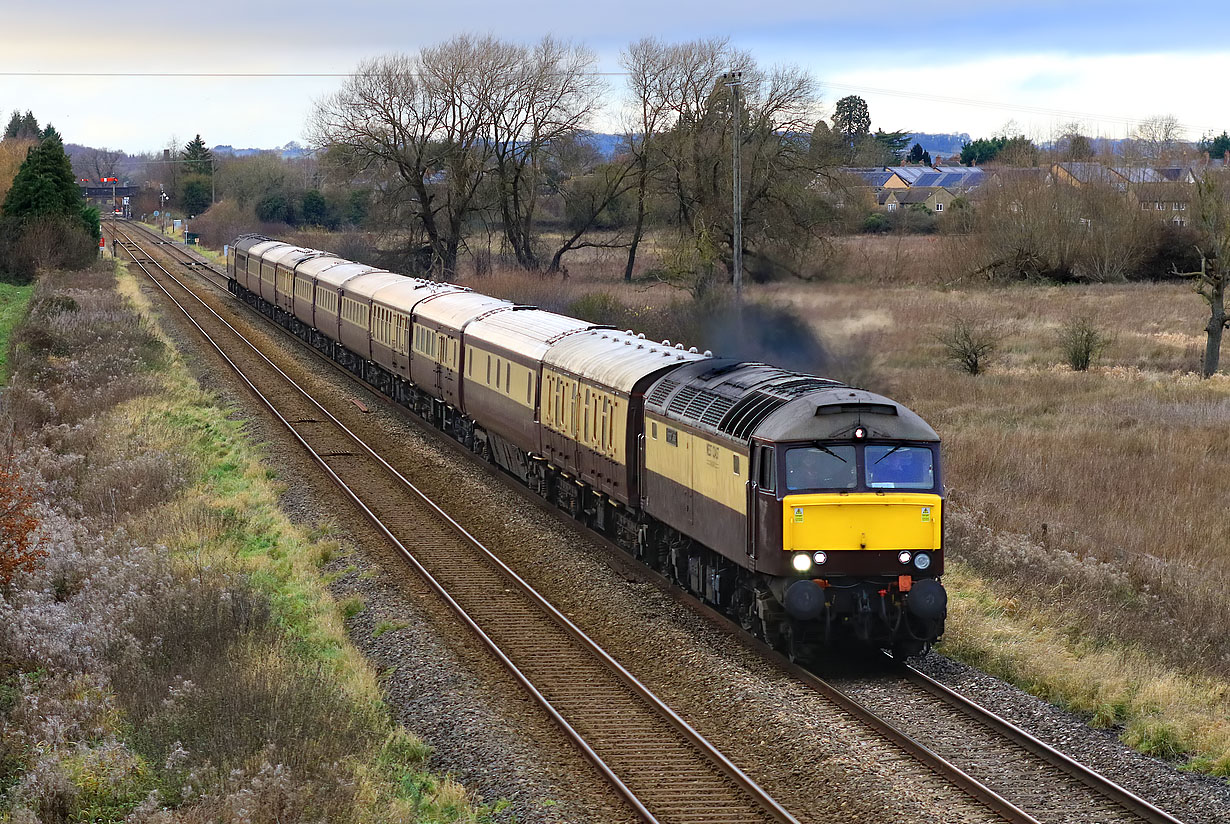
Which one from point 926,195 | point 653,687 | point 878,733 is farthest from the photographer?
point 926,195

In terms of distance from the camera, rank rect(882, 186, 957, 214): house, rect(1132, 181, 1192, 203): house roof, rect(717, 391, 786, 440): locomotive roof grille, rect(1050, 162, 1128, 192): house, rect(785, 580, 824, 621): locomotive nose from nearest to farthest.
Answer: rect(785, 580, 824, 621): locomotive nose
rect(717, 391, 786, 440): locomotive roof grille
rect(1132, 181, 1192, 203): house roof
rect(1050, 162, 1128, 192): house
rect(882, 186, 957, 214): house

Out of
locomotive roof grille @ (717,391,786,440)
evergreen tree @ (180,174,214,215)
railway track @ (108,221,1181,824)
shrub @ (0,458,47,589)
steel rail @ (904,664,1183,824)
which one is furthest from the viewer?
evergreen tree @ (180,174,214,215)

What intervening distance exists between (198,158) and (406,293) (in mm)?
129101

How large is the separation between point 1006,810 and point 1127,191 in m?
63.4

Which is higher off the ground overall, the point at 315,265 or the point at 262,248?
the point at 262,248

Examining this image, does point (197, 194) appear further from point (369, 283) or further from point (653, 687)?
point (653, 687)

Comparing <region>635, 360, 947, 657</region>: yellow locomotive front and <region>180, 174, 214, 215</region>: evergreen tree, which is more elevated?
<region>180, 174, 214, 215</region>: evergreen tree

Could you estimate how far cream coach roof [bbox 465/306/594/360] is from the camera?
78.7 feet

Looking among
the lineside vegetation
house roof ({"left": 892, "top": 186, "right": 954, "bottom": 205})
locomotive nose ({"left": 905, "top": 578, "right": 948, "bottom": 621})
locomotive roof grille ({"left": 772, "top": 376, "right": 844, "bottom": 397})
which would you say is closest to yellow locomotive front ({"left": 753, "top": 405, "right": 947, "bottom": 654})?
locomotive nose ({"left": 905, "top": 578, "right": 948, "bottom": 621})

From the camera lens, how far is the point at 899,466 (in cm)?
1409

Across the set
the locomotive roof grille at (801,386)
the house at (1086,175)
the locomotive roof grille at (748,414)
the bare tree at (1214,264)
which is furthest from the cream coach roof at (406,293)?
the house at (1086,175)

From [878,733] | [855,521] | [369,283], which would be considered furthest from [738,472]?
[369,283]

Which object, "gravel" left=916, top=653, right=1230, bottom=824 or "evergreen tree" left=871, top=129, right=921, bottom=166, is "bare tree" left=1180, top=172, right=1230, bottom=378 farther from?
"evergreen tree" left=871, top=129, right=921, bottom=166

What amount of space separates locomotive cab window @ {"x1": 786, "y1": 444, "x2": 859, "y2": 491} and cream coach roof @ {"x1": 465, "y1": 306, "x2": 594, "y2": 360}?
9.86 metres
